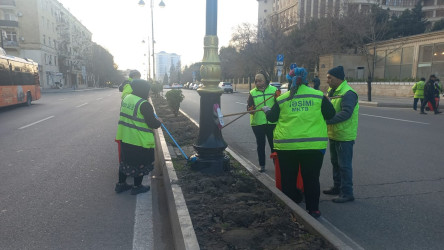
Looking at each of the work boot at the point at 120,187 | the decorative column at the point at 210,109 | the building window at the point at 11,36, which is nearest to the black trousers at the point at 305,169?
the decorative column at the point at 210,109

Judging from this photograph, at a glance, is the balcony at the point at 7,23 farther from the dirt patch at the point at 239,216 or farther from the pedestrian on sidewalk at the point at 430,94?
the dirt patch at the point at 239,216

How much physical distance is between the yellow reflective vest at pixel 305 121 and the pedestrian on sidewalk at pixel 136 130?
1.92 m

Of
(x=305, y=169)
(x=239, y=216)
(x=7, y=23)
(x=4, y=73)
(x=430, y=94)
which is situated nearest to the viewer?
(x=239, y=216)

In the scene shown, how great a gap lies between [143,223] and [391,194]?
11.6 ft

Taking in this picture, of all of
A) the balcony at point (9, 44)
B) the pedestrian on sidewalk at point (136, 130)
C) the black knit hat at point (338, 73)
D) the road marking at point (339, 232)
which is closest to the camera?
the road marking at point (339, 232)

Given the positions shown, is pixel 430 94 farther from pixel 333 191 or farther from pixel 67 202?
pixel 67 202

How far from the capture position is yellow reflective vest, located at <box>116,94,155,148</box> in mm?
4680

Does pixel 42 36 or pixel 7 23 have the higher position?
pixel 7 23

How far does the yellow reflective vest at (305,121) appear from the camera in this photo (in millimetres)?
3639

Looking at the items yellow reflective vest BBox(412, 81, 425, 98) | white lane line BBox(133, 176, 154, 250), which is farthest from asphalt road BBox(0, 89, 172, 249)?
yellow reflective vest BBox(412, 81, 425, 98)

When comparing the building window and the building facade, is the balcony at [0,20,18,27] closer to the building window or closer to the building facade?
the building window

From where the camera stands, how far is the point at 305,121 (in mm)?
3654

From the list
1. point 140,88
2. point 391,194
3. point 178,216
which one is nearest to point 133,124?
point 140,88

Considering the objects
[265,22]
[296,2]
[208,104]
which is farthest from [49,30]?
[208,104]
